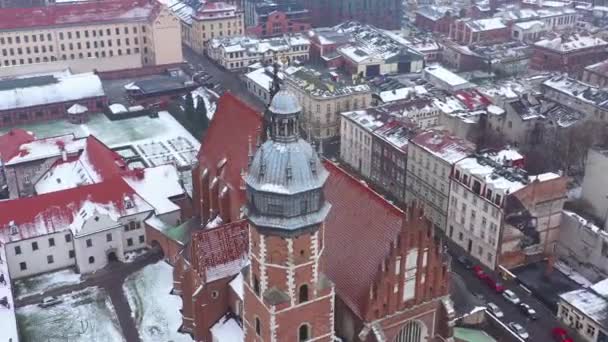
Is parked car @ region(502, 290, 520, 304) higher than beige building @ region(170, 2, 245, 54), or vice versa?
beige building @ region(170, 2, 245, 54)

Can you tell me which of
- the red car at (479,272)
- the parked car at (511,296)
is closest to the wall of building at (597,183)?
the red car at (479,272)

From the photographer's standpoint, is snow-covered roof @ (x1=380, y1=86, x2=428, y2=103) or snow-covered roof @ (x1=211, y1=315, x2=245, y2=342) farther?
snow-covered roof @ (x1=380, y1=86, x2=428, y2=103)

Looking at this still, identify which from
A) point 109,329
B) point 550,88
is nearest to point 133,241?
point 109,329

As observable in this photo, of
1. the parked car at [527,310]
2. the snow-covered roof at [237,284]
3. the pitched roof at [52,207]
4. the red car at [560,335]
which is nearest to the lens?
the snow-covered roof at [237,284]

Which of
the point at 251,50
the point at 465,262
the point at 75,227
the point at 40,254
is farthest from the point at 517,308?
the point at 251,50

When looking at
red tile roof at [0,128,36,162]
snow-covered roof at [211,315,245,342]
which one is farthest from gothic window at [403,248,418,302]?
red tile roof at [0,128,36,162]

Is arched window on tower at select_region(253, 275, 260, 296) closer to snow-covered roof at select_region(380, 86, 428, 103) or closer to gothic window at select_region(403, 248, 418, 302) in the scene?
gothic window at select_region(403, 248, 418, 302)

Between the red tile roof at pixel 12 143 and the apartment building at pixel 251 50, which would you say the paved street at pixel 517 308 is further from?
the apartment building at pixel 251 50
